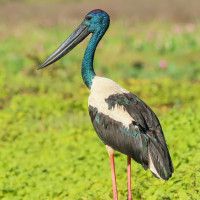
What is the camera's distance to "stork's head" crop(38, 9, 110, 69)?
18.8ft

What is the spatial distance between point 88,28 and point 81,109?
5292 mm

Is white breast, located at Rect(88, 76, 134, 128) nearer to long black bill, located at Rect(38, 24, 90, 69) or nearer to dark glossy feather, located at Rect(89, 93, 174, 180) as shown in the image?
dark glossy feather, located at Rect(89, 93, 174, 180)

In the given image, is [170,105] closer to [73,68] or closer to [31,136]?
[31,136]

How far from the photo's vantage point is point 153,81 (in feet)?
46.2

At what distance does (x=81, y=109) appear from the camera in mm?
11016

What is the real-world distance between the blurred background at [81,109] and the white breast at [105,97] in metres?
1.04

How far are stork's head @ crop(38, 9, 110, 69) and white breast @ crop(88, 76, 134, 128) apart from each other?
2.21ft

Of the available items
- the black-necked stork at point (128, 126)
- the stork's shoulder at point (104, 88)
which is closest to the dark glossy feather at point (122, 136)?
the black-necked stork at point (128, 126)

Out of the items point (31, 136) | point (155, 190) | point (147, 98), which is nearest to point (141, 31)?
point (147, 98)

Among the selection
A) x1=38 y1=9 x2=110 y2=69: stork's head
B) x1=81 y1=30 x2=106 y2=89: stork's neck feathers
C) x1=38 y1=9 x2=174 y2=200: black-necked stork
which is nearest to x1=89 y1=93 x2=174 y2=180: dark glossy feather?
x1=38 y1=9 x2=174 y2=200: black-necked stork

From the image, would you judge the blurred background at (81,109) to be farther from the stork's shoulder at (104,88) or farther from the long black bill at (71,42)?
the long black bill at (71,42)

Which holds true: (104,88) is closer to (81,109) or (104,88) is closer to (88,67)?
(88,67)

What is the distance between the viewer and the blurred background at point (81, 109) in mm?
6469

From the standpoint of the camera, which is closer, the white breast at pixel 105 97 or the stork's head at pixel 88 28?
the white breast at pixel 105 97
